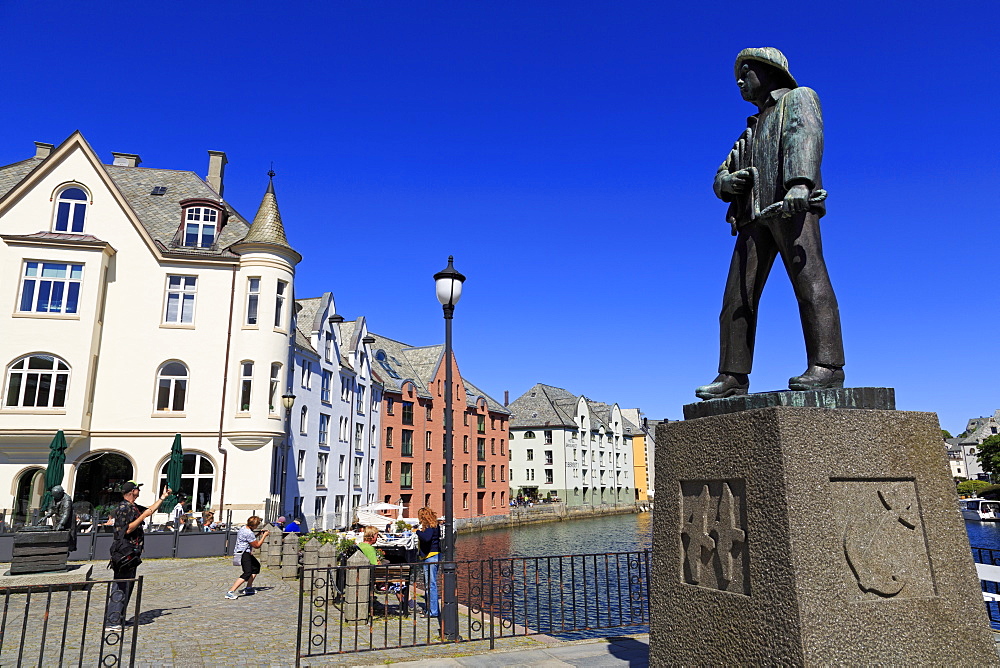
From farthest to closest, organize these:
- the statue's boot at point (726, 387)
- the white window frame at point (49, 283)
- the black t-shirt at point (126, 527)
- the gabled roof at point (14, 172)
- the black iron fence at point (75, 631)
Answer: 1. the gabled roof at point (14, 172)
2. the white window frame at point (49, 283)
3. the black t-shirt at point (126, 527)
4. the black iron fence at point (75, 631)
5. the statue's boot at point (726, 387)

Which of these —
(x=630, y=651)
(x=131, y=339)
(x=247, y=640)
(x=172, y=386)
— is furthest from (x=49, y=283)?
(x=630, y=651)

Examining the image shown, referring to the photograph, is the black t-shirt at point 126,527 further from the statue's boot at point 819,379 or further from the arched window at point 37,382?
the arched window at point 37,382

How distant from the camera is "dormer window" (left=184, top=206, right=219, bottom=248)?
29.7 m

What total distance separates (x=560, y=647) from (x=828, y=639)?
190 inches

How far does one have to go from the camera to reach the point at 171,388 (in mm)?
27547

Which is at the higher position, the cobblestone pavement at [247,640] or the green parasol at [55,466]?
the green parasol at [55,466]

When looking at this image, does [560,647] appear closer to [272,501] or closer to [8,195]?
[272,501]

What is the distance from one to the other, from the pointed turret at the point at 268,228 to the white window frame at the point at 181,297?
8.40 ft

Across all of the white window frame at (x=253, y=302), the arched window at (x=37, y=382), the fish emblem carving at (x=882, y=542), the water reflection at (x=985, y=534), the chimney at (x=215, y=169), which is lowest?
the water reflection at (x=985, y=534)

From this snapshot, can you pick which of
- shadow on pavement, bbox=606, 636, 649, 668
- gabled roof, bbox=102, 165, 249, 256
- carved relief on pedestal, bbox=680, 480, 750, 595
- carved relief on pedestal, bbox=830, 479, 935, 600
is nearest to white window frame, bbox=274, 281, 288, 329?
gabled roof, bbox=102, 165, 249, 256

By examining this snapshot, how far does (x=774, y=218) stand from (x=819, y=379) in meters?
1.25

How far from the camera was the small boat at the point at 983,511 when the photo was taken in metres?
56.0

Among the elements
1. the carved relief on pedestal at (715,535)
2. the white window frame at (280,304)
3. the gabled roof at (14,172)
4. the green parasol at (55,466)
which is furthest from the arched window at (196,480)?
the carved relief on pedestal at (715,535)

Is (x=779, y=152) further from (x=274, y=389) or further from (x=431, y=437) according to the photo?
(x=431, y=437)
